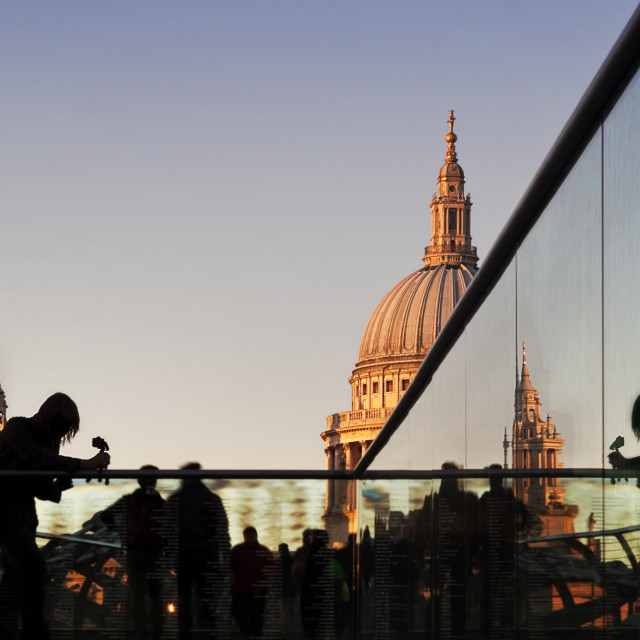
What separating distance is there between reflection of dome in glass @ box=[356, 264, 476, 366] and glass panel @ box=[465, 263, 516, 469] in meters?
95.0

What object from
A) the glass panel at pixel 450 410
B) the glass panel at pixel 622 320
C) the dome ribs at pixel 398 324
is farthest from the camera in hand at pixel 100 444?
the dome ribs at pixel 398 324

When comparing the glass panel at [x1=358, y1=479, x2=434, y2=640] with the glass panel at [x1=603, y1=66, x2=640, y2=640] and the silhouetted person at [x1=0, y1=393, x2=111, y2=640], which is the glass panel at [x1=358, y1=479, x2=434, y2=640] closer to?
the silhouetted person at [x1=0, y1=393, x2=111, y2=640]

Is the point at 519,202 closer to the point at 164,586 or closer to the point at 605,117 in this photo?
the point at 605,117

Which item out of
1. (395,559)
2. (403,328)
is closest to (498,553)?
(395,559)

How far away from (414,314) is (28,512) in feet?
318

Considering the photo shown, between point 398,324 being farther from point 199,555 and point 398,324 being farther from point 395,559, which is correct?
point 395,559

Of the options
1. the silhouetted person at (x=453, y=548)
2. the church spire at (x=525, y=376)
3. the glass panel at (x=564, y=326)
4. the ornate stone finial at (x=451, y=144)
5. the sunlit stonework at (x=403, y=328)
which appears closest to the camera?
the glass panel at (x=564, y=326)

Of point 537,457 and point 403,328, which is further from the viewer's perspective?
point 403,328

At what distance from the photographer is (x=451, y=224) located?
10781 centimetres

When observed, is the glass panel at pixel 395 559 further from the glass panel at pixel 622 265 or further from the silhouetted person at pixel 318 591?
the glass panel at pixel 622 265

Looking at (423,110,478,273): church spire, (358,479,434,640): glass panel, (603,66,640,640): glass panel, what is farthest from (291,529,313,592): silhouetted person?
(423,110,478,273): church spire

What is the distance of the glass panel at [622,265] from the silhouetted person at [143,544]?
3.56 m

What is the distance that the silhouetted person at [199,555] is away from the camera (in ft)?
18.8

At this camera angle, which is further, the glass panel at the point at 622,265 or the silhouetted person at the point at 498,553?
the silhouetted person at the point at 498,553
